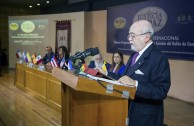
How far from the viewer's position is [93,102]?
1646mm

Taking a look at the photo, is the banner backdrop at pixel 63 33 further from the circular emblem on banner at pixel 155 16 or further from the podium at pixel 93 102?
the podium at pixel 93 102

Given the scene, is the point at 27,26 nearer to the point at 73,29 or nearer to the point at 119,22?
the point at 73,29

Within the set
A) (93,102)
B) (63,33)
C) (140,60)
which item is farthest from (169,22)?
(63,33)

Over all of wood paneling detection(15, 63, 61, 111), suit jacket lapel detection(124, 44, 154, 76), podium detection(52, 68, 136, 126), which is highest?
suit jacket lapel detection(124, 44, 154, 76)

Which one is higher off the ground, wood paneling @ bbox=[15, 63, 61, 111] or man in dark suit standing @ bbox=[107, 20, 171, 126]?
man in dark suit standing @ bbox=[107, 20, 171, 126]

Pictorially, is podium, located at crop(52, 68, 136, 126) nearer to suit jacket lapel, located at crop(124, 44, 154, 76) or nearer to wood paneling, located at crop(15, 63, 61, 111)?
suit jacket lapel, located at crop(124, 44, 154, 76)

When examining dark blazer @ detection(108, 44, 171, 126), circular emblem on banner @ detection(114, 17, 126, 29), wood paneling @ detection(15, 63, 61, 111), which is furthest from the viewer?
circular emblem on banner @ detection(114, 17, 126, 29)

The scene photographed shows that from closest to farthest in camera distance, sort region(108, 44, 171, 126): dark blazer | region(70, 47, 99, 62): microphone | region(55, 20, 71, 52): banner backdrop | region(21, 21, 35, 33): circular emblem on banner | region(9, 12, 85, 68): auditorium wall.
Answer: region(108, 44, 171, 126): dark blazer
region(70, 47, 99, 62): microphone
region(9, 12, 85, 68): auditorium wall
region(55, 20, 71, 52): banner backdrop
region(21, 21, 35, 33): circular emblem on banner

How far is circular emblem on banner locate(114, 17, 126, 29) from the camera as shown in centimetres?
724

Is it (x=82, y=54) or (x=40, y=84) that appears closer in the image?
(x=82, y=54)

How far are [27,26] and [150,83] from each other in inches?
395

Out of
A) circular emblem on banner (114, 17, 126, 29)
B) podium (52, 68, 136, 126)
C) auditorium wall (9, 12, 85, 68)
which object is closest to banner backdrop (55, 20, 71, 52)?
auditorium wall (9, 12, 85, 68)

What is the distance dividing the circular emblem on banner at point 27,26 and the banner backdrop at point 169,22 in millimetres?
4974

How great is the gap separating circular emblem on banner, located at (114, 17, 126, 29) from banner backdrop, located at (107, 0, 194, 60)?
0.03m
